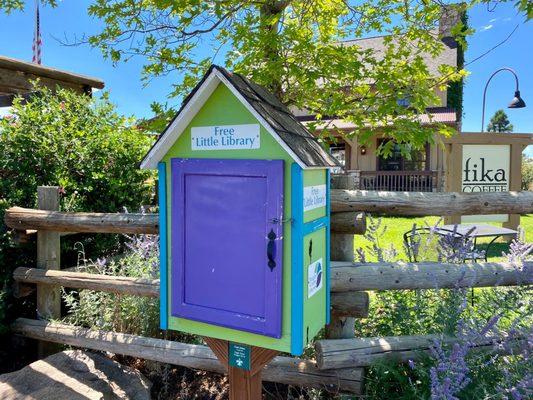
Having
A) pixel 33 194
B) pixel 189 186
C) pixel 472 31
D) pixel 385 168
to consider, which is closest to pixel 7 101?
pixel 33 194

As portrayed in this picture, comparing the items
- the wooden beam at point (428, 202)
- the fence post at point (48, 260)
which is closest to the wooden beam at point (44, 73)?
the fence post at point (48, 260)

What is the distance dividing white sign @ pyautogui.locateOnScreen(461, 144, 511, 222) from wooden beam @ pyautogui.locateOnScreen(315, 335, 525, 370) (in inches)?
240

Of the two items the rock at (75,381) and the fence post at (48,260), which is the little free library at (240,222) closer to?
the rock at (75,381)

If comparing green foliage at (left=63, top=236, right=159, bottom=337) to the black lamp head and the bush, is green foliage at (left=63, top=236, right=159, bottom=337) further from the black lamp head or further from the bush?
the black lamp head

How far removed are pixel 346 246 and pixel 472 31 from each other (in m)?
2.33

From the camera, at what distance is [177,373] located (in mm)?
3588

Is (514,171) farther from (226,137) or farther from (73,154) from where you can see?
(226,137)

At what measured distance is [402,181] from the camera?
57.9ft

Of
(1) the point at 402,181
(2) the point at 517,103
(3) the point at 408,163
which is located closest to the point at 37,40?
(2) the point at 517,103

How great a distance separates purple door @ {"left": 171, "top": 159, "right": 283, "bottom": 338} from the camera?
1884mm

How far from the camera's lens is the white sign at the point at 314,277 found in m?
1.99

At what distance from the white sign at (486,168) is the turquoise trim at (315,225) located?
6.92 metres

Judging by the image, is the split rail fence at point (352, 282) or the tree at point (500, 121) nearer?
the split rail fence at point (352, 282)

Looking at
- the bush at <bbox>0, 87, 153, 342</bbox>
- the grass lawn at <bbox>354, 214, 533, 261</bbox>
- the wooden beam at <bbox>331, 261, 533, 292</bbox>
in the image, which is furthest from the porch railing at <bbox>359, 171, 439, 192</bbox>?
the wooden beam at <bbox>331, 261, 533, 292</bbox>
